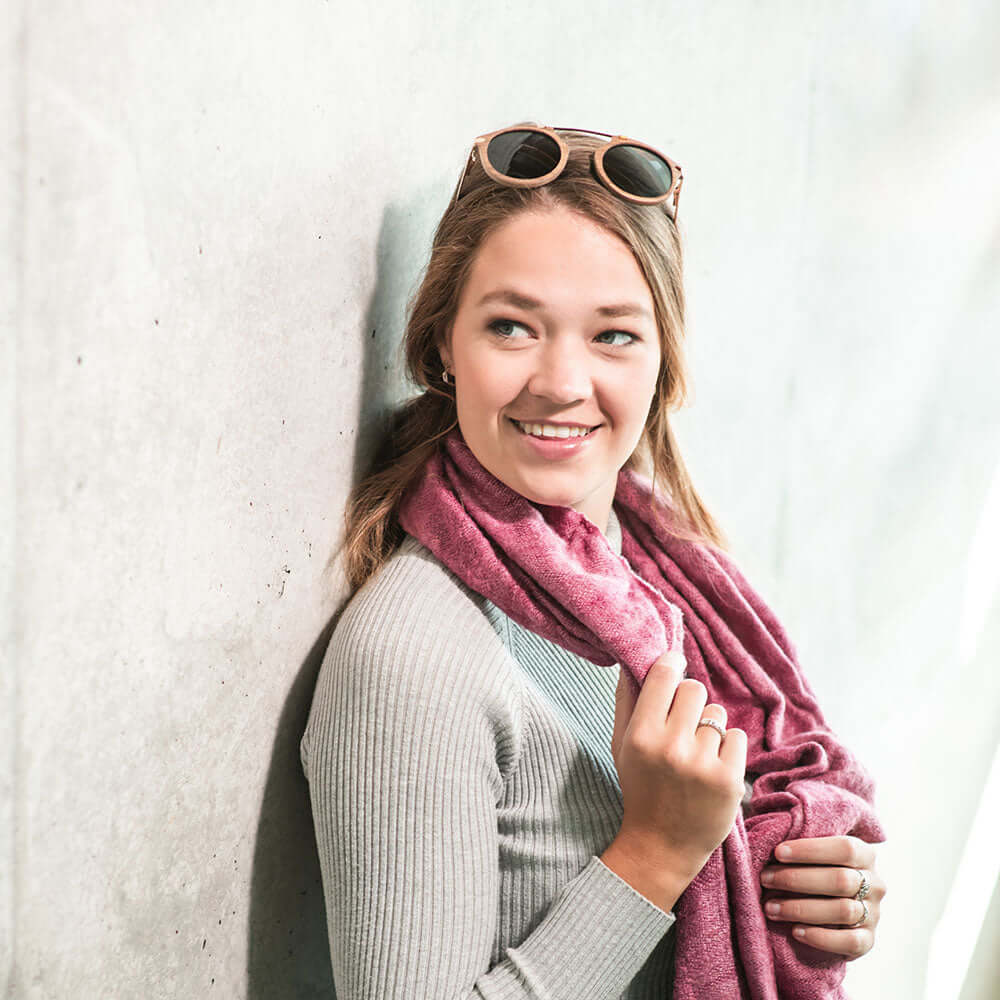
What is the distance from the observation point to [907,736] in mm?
2438

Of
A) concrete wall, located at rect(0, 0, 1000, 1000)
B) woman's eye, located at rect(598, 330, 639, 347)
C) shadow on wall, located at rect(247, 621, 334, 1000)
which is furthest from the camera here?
woman's eye, located at rect(598, 330, 639, 347)

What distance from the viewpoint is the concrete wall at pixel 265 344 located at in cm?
67

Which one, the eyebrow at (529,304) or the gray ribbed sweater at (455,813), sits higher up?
the eyebrow at (529,304)

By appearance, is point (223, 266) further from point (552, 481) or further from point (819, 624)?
point (819, 624)

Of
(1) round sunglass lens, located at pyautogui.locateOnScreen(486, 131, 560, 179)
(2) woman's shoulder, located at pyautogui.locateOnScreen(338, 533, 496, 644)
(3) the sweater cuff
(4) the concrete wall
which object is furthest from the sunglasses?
(3) the sweater cuff

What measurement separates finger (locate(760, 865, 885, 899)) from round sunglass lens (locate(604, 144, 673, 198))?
782 millimetres

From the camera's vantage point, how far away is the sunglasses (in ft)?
3.72

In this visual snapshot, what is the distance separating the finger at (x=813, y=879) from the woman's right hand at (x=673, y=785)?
0.19m

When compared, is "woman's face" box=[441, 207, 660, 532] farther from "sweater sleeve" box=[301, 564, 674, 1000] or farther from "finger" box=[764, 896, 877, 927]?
"finger" box=[764, 896, 877, 927]

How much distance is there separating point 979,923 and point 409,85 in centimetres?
248

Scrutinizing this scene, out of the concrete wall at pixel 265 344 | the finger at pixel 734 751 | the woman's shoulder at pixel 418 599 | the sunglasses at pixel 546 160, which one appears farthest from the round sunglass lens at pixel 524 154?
the finger at pixel 734 751

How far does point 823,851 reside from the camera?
3.96 feet

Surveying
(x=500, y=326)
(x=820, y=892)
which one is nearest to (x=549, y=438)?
(x=500, y=326)

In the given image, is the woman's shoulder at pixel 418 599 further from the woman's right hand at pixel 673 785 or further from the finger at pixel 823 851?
the finger at pixel 823 851
